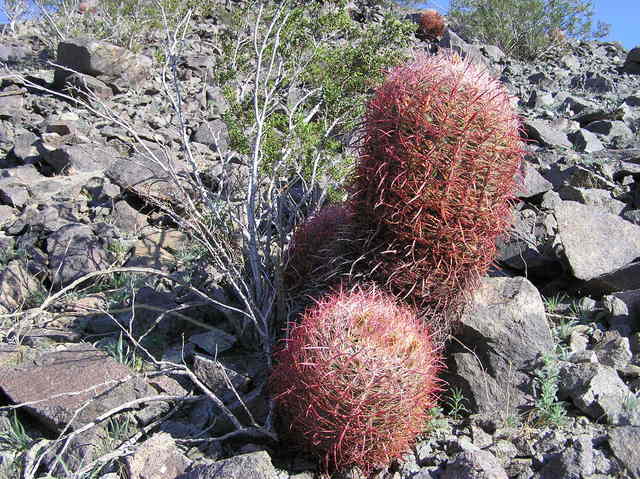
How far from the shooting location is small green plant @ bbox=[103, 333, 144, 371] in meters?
3.78

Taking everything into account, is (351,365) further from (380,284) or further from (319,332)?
(380,284)

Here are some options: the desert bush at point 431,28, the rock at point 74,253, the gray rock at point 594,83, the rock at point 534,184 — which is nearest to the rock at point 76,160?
the rock at point 74,253

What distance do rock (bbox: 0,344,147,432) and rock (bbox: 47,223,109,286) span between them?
1291mm

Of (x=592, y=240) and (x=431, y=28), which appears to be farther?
(x=431, y=28)

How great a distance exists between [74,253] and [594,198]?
4.88m

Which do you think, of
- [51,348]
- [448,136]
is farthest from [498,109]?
[51,348]

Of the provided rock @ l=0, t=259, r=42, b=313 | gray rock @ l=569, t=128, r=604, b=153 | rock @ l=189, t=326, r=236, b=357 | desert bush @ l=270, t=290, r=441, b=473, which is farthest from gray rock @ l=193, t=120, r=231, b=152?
desert bush @ l=270, t=290, r=441, b=473

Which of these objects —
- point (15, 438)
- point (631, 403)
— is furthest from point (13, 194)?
point (631, 403)

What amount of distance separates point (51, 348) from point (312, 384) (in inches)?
96.4

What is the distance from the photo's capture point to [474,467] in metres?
2.53

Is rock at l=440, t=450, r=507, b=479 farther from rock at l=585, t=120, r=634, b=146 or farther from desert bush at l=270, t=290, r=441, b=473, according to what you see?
rock at l=585, t=120, r=634, b=146

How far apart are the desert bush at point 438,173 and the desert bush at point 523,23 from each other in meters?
13.4

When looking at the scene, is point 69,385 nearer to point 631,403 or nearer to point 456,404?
point 456,404

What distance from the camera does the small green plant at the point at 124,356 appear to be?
3780mm
